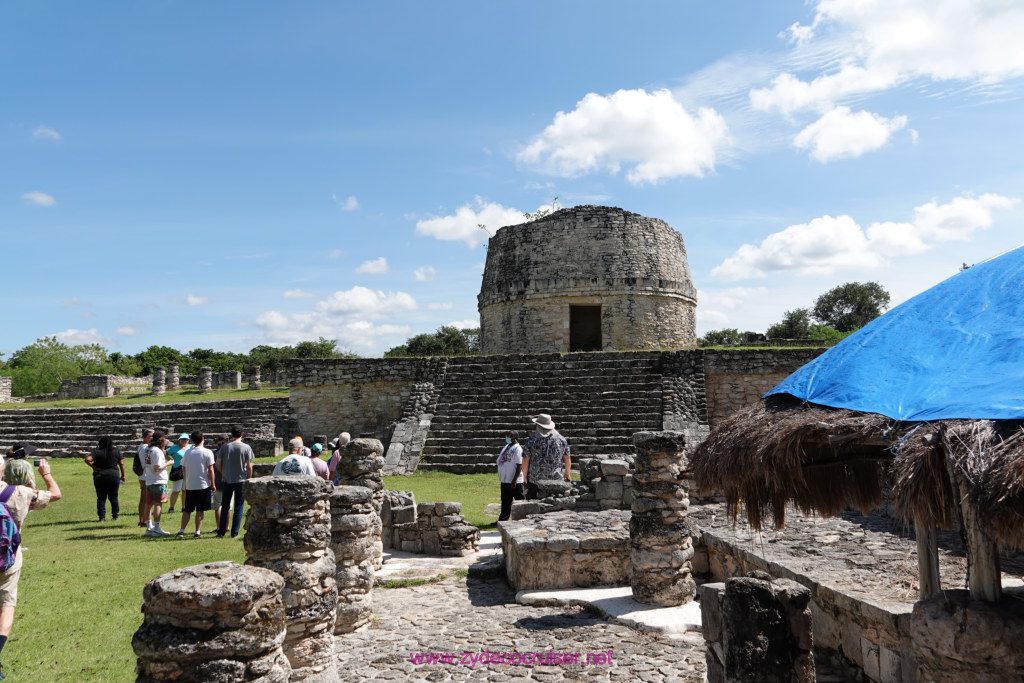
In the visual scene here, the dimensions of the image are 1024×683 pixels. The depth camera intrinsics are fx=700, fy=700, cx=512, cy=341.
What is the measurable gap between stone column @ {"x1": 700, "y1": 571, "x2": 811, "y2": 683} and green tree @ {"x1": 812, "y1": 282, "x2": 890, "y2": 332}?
154 feet

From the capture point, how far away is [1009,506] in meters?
2.93

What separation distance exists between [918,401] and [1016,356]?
511mm

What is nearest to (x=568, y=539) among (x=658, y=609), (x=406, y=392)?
(x=658, y=609)

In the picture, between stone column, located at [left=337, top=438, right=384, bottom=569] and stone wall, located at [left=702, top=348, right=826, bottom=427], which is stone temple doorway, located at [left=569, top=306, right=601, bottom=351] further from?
stone column, located at [left=337, top=438, right=384, bottom=569]

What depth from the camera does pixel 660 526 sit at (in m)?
6.11

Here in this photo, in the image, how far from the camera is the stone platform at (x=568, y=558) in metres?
6.66

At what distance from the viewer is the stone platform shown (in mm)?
6660

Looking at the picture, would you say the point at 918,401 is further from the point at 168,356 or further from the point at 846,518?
the point at 168,356

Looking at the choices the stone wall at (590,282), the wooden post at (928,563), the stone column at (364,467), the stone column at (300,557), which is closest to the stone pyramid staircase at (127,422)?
the stone wall at (590,282)

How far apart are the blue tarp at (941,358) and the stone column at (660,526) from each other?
1979mm

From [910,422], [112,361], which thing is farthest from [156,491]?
[112,361]

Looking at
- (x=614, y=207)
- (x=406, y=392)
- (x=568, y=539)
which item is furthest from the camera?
(x=614, y=207)

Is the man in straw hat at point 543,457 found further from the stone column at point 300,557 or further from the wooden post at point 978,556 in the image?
the wooden post at point 978,556

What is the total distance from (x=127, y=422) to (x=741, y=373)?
52.2ft
